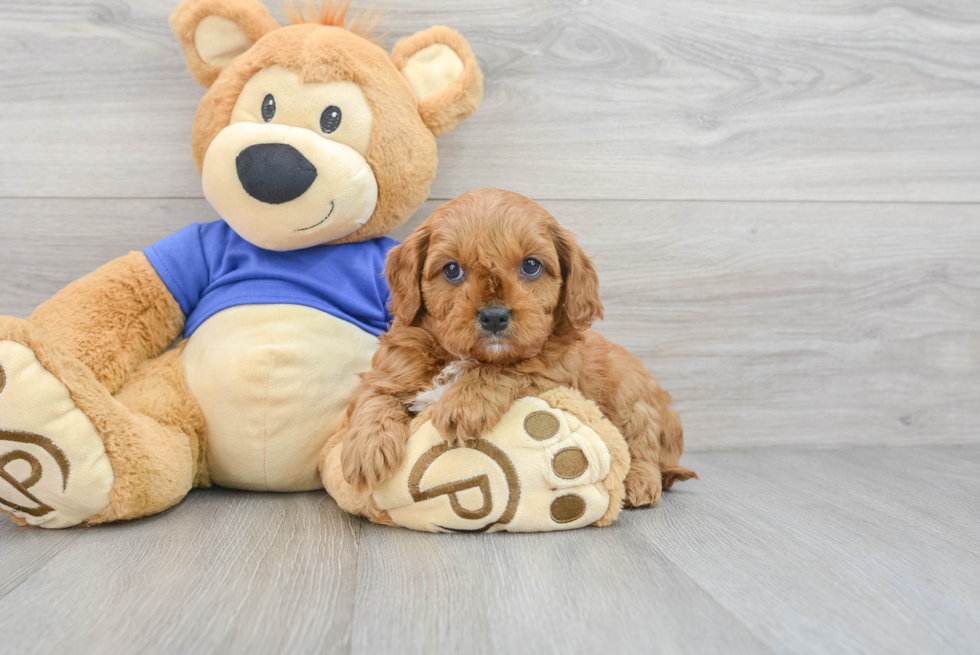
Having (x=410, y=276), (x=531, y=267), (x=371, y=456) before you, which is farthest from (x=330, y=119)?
(x=371, y=456)

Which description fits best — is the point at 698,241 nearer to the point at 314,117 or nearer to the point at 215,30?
the point at 314,117

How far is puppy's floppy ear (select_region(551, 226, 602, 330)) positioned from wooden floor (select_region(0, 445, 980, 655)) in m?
0.39

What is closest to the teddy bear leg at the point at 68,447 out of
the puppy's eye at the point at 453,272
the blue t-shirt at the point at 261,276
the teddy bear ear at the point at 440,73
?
the blue t-shirt at the point at 261,276

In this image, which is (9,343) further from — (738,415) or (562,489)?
(738,415)

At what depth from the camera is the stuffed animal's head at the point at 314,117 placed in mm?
1351

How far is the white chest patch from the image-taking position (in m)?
1.25

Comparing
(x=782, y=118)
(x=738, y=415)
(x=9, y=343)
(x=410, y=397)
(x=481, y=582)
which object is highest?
(x=782, y=118)

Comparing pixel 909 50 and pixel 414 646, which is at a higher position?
pixel 909 50

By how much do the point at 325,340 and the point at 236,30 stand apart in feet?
2.33

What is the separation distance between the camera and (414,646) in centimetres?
81

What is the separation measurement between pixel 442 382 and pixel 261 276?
1.64ft

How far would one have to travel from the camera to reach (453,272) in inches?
46.3

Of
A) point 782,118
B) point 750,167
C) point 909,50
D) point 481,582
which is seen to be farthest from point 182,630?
point 909,50

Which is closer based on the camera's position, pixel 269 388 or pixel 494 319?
pixel 494 319
